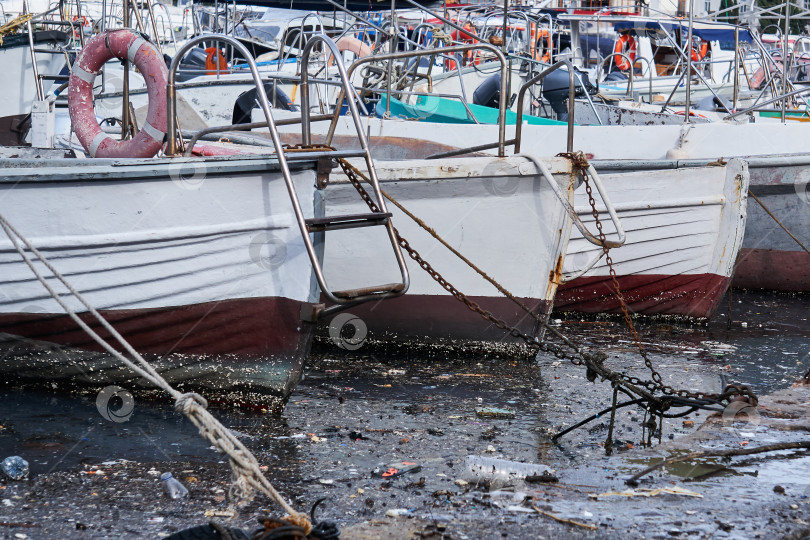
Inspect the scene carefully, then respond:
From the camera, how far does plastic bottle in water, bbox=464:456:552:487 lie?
3705 mm

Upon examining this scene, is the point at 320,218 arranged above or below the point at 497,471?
above

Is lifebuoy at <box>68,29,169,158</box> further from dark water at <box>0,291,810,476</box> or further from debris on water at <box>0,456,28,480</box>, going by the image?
debris on water at <box>0,456,28,480</box>

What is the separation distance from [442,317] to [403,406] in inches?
57.4

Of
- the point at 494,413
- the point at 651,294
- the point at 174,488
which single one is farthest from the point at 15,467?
the point at 651,294

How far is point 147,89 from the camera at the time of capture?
5359mm

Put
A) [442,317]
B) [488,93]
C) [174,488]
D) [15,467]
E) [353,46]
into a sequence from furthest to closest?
[488,93], [353,46], [442,317], [15,467], [174,488]

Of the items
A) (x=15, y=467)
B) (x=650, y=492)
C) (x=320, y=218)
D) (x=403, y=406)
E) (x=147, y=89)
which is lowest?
(x=403, y=406)

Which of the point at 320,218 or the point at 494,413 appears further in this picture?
the point at 494,413

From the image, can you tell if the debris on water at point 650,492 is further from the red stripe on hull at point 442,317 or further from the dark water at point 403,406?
the red stripe on hull at point 442,317

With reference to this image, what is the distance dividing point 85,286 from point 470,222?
2625 mm

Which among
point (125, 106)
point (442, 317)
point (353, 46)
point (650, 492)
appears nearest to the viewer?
point (650, 492)

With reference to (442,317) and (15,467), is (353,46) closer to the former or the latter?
(442,317)

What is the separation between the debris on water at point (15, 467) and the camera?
3.94 meters

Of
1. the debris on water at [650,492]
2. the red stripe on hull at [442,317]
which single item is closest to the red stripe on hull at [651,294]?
the red stripe on hull at [442,317]
